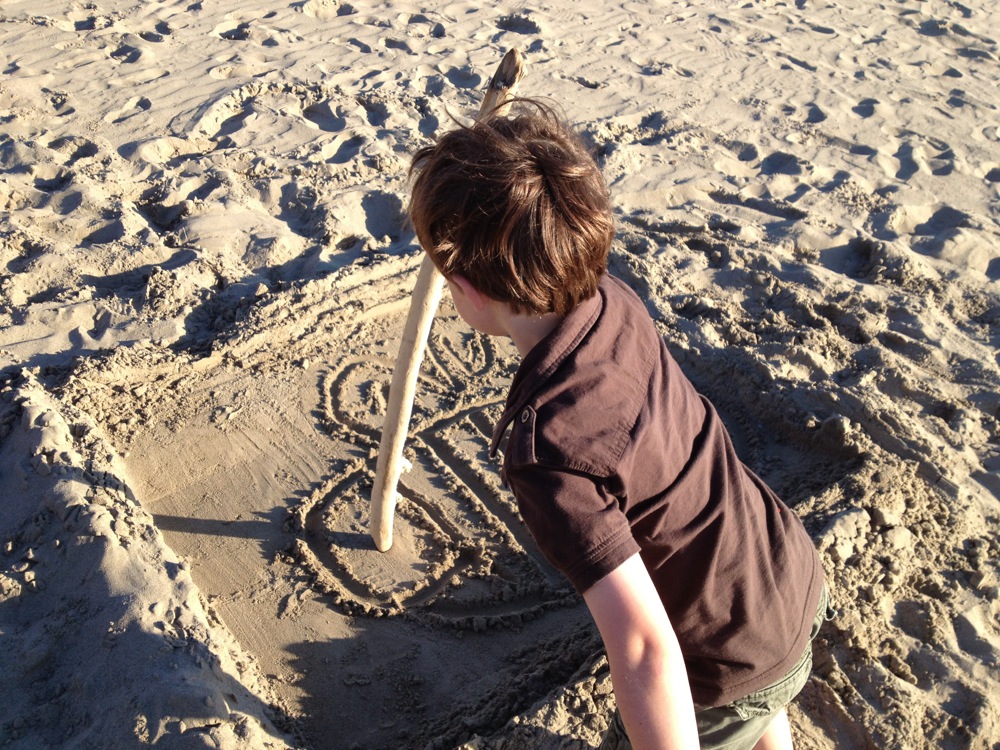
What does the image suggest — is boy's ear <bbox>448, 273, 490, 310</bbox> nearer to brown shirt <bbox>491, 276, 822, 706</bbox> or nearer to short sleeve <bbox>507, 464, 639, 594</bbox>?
brown shirt <bbox>491, 276, 822, 706</bbox>

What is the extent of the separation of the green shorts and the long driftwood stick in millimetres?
1318

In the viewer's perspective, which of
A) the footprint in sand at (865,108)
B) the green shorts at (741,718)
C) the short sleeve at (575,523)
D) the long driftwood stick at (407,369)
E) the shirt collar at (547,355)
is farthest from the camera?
the footprint in sand at (865,108)

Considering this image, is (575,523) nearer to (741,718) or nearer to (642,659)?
(642,659)

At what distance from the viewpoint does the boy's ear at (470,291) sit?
4.55 feet

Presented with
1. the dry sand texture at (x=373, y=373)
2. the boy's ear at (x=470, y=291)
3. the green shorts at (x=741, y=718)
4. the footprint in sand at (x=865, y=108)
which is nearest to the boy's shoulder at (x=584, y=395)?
the boy's ear at (x=470, y=291)

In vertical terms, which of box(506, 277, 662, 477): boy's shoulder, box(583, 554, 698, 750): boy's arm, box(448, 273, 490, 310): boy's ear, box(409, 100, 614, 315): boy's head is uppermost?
box(409, 100, 614, 315): boy's head

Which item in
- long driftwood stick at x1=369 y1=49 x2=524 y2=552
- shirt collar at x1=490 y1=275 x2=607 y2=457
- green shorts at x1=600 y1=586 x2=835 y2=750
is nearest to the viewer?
shirt collar at x1=490 y1=275 x2=607 y2=457

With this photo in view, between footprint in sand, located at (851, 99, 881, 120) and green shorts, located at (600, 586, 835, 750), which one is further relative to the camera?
footprint in sand, located at (851, 99, 881, 120)

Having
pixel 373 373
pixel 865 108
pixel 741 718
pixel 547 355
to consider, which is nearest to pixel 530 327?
pixel 547 355

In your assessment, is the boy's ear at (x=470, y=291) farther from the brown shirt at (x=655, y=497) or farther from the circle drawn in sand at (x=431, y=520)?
the circle drawn in sand at (x=431, y=520)

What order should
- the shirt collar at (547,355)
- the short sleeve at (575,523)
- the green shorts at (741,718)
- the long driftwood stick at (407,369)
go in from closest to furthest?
the short sleeve at (575,523)
the shirt collar at (547,355)
the green shorts at (741,718)
the long driftwood stick at (407,369)

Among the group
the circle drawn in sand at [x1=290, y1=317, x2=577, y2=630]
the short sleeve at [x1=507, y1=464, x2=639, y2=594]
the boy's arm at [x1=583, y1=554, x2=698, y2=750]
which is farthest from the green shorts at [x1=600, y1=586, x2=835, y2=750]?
the circle drawn in sand at [x1=290, y1=317, x2=577, y2=630]

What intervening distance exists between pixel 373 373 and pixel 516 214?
270cm

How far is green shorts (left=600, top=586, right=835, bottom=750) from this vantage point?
1.61 metres
